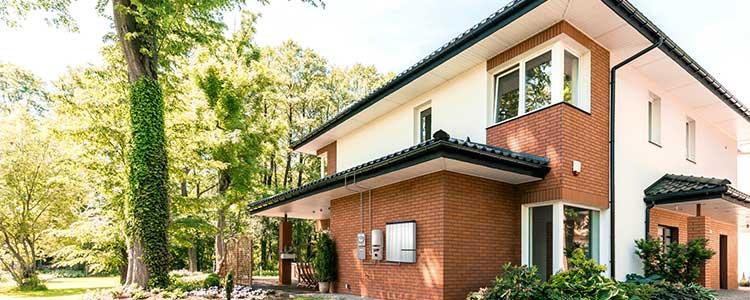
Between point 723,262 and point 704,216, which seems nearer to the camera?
point 704,216

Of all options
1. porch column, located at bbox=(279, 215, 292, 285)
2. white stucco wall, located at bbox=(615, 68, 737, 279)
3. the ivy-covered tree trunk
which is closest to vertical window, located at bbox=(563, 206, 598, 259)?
white stucco wall, located at bbox=(615, 68, 737, 279)

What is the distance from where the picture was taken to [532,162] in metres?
7.98

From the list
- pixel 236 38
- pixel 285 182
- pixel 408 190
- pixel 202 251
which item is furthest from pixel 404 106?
pixel 202 251

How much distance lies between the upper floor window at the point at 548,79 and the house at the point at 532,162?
3cm

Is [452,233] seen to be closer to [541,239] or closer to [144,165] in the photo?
[541,239]

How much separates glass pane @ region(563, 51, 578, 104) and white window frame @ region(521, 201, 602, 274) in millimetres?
2089

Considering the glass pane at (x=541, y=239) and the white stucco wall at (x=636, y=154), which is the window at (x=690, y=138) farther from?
the glass pane at (x=541, y=239)

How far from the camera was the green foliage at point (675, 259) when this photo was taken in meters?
9.27

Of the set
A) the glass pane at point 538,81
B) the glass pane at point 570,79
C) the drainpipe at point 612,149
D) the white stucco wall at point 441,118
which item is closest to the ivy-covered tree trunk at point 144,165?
the white stucco wall at point 441,118

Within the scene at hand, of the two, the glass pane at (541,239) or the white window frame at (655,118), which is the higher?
the white window frame at (655,118)

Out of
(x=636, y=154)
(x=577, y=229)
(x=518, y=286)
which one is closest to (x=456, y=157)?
(x=518, y=286)

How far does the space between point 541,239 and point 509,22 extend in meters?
4.21

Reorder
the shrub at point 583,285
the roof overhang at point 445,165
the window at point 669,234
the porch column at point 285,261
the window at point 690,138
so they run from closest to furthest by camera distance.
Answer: the shrub at point 583,285
the roof overhang at point 445,165
the window at point 669,234
the window at point 690,138
the porch column at point 285,261

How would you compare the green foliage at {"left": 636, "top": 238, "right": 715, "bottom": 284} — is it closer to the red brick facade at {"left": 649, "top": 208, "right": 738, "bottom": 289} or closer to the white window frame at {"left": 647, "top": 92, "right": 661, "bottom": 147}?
the red brick facade at {"left": 649, "top": 208, "right": 738, "bottom": 289}
